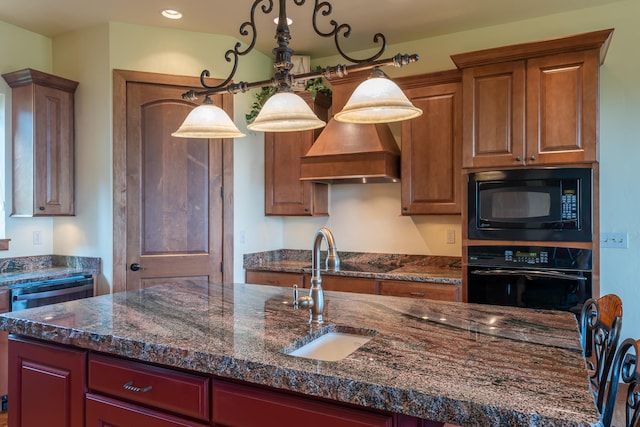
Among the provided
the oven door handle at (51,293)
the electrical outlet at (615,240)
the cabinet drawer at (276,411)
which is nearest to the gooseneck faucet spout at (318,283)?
the cabinet drawer at (276,411)

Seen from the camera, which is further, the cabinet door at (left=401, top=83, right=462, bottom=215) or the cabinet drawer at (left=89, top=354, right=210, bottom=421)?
the cabinet door at (left=401, top=83, right=462, bottom=215)

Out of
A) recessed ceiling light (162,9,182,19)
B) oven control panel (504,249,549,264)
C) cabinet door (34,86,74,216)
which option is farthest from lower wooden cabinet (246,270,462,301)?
recessed ceiling light (162,9,182,19)

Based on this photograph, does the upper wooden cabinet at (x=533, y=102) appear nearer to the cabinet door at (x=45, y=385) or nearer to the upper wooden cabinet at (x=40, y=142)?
the cabinet door at (x=45, y=385)

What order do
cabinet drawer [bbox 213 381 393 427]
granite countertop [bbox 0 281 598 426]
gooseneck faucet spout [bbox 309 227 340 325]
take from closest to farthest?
granite countertop [bbox 0 281 598 426], cabinet drawer [bbox 213 381 393 427], gooseneck faucet spout [bbox 309 227 340 325]

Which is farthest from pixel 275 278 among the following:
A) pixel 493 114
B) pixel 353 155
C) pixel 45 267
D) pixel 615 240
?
pixel 615 240

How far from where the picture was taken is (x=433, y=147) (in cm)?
337

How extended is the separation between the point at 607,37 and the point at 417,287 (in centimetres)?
197

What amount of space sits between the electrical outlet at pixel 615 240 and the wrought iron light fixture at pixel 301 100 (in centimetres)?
227

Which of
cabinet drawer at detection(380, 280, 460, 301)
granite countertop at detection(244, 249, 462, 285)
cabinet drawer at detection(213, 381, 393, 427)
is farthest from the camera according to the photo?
granite countertop at detection(244, 249, 462, 285)

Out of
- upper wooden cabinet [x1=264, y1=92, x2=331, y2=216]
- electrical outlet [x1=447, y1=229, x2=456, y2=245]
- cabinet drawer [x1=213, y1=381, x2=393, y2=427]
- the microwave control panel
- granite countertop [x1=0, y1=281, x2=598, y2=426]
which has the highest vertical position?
upper wooden cabinet [x1=264, y1=92, x2=331, y2=216]

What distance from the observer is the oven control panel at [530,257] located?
2.75 metres

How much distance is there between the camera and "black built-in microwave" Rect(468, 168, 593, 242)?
2.75 metres

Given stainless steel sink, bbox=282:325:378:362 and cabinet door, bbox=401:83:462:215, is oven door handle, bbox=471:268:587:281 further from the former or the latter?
stainless steel sink, bbox=282:325:378:362

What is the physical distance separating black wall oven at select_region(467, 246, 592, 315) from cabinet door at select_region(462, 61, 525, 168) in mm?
610
